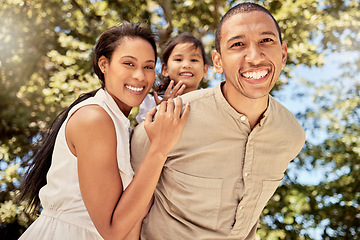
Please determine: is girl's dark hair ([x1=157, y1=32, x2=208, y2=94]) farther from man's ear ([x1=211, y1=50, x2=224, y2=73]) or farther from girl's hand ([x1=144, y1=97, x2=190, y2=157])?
girl's hand ([x1=144, y1=97, x2=190, y2=157])

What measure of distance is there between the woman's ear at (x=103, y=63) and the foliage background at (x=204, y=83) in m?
2.41

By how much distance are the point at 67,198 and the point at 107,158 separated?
354 mm

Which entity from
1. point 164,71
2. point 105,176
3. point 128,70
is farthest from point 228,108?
point 164,71

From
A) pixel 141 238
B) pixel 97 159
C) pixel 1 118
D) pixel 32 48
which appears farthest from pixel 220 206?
pixel 32 48

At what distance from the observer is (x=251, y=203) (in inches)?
81.7

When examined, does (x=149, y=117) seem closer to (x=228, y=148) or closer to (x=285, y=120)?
(x=228, y=148)

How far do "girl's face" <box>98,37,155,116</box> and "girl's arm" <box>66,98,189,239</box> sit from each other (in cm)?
35

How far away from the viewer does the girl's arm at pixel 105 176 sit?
5.95ft

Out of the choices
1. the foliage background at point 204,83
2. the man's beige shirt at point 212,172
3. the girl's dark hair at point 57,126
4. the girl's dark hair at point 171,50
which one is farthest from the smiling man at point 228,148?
the foliage background at point 204,83

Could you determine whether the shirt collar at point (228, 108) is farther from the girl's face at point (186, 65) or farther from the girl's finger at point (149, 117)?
the girl's face at point (186, 65)

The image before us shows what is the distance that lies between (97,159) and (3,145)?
4.65 meters

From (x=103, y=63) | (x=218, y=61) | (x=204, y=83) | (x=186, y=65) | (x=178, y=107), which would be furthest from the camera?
(x=204, y=83)

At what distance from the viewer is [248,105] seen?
6.80ft

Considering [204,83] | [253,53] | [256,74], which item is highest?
[253,53]
